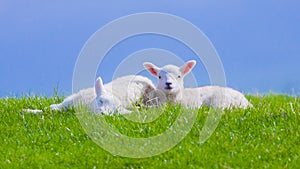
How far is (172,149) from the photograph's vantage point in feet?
34.8

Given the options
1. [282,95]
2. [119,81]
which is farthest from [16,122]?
[282,95]

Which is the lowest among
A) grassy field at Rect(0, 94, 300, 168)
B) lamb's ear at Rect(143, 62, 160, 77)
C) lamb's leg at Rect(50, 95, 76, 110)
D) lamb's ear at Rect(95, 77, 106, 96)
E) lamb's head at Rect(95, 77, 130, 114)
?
grassy field at Rect(0, 94, 300, 168)

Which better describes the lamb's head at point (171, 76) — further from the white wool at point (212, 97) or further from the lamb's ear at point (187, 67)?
the white wool at point (212, 97)

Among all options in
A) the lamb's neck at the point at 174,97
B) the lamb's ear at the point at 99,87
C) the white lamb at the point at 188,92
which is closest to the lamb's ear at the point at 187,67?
the white lamb at the point at 188,92

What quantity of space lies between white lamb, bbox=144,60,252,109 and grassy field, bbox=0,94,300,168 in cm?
75

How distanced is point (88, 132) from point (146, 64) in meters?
2.87

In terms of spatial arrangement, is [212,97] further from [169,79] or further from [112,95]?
[112,95]

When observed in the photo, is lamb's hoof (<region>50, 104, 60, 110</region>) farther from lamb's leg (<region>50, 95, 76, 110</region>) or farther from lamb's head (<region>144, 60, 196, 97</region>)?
lamb's head (<region>144, 60, 196, 97</region>)

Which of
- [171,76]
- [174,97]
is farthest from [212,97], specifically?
[171,76]

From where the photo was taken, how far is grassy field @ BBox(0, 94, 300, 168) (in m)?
10.2

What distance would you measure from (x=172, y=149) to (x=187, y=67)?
11.8 feet

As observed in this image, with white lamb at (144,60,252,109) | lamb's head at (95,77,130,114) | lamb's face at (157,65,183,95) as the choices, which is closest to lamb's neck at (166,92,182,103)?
white lamb at (144,60,252,109)

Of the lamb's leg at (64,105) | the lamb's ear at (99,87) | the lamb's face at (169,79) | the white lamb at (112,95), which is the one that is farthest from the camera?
the lamb's leg at (64,105)

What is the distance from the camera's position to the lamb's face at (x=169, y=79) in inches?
535
